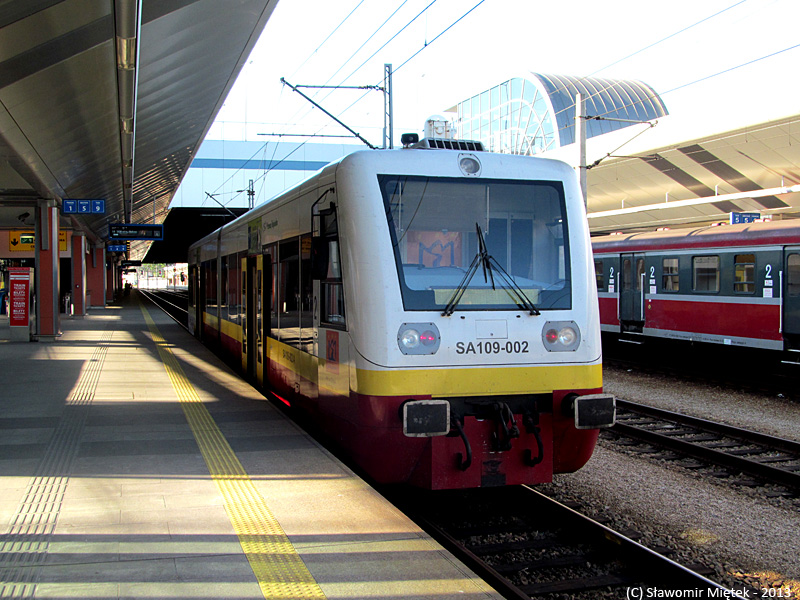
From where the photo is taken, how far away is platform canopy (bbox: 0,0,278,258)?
8.36 meters

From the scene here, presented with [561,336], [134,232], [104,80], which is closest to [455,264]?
[561,336]

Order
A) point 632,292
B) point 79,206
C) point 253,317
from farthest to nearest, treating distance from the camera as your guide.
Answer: point 79,206, point 632,292, point 253,317

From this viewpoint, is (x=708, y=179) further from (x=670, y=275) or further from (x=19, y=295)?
(x=19, y=295)

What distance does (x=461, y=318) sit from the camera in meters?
Result: 5.45

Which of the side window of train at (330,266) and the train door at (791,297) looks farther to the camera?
the train door at (791,297)

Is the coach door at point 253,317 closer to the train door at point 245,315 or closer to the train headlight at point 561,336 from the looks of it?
the train door at point 245,315

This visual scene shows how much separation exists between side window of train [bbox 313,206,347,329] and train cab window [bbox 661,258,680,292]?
11.1 metres

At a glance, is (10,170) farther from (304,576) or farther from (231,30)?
(304,576)

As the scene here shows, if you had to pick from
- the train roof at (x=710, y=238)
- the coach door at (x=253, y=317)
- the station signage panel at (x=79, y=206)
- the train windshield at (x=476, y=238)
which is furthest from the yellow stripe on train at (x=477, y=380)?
the station signage panel at (x=79, y=206)

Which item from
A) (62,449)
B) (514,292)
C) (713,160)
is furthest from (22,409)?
(713,160)

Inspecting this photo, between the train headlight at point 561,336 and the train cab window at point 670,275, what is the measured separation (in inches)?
414

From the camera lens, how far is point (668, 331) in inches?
610

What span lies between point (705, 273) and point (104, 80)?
11358 mm

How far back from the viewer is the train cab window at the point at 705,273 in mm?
14258
